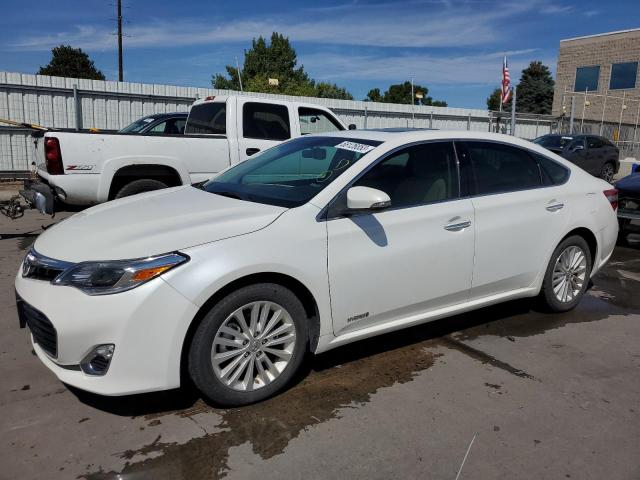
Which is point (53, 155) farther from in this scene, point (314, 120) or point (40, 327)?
point (40, 327)

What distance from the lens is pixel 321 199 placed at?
3.36m

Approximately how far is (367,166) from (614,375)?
2247mm

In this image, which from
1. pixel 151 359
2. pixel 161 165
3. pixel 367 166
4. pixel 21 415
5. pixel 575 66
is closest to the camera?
pixel 151 359

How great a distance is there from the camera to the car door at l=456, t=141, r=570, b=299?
407 cm

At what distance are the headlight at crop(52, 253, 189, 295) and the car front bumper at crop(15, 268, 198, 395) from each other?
4cm

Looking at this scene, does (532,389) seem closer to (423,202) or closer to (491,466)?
(491,466)

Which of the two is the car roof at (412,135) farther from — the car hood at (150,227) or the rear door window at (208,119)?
the rear door window at (208,119)

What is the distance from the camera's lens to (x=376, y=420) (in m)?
3.07

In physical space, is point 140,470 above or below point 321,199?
below

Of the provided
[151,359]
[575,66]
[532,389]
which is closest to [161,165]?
[151,359]

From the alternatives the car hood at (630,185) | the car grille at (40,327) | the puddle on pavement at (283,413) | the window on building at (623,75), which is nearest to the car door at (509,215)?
the puddle on pavement at (283,413)

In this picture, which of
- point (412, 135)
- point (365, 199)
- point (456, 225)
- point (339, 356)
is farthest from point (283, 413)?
point (412, 135)

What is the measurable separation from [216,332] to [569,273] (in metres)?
3.36

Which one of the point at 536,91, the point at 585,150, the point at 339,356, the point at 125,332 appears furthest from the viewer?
the point at 536,91
